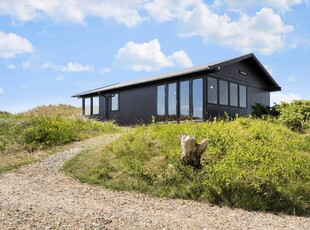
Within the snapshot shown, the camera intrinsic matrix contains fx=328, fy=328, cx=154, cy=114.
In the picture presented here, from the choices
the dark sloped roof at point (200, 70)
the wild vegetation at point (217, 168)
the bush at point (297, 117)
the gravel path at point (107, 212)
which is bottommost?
the gravel path at point (107, 212)

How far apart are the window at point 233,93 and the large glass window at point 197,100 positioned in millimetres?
2669

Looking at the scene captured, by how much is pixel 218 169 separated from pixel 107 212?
8.81 ft

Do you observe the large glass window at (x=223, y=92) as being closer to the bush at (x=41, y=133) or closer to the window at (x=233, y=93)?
the window at (x=233, y=93)

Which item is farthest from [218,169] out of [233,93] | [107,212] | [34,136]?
[233,93]

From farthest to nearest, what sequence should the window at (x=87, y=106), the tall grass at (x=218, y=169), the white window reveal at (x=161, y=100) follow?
the window at (x=87, y=106) < the white window reveal at (x=161, y=100) < the tall grass at (x=218, y=169)

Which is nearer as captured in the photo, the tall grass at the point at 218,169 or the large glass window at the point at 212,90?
the tall grass at the point at 218,169

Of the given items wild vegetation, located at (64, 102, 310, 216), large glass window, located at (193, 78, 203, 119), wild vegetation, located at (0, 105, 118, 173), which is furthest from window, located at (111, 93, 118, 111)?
wild vegetation, located at (64, 102, 310, 216)

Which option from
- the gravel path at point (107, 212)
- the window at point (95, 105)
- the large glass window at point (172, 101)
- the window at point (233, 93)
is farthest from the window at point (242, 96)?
the gravel path at point (107, 212)

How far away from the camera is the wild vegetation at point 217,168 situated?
6676mm

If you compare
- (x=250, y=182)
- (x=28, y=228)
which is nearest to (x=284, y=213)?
(x=250, y=182)

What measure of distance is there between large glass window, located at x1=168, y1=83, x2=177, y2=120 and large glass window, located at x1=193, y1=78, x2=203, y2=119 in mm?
1270

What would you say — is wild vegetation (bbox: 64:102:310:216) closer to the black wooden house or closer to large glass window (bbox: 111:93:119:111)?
the black wooden house

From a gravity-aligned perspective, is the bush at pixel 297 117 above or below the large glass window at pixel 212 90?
below

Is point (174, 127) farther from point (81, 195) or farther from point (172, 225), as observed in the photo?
point (172, 225)
